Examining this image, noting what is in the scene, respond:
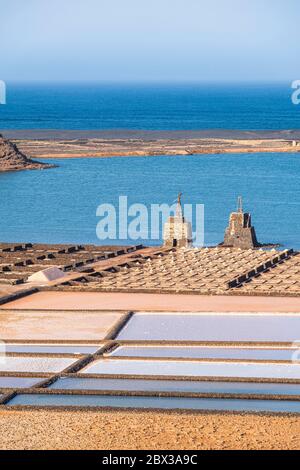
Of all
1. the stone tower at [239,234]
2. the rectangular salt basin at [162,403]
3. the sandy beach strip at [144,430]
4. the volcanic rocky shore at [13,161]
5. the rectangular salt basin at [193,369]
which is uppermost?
the volcanic rocky shore at [13,161]

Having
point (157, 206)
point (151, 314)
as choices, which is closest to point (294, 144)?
point (157, 206)

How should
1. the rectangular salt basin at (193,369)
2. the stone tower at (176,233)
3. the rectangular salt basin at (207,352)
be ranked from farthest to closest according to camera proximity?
the stone tower at (176,233) → the rectangular salt basin at (207,352) → the rectangular salt basin at (193,369)

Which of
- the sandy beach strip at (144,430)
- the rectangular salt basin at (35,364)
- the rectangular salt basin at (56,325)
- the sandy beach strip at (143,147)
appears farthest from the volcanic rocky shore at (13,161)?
the sandy beach strip at (144,430)

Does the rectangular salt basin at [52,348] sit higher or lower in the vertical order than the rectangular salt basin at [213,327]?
lower

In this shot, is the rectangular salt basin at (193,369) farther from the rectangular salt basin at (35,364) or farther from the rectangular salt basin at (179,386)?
the rectangular salt basin at (179,386)

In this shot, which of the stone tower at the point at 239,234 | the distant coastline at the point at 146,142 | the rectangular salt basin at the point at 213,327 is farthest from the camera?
the distant coastline at the point at 146,142

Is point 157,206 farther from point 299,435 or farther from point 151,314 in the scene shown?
point 299,435
